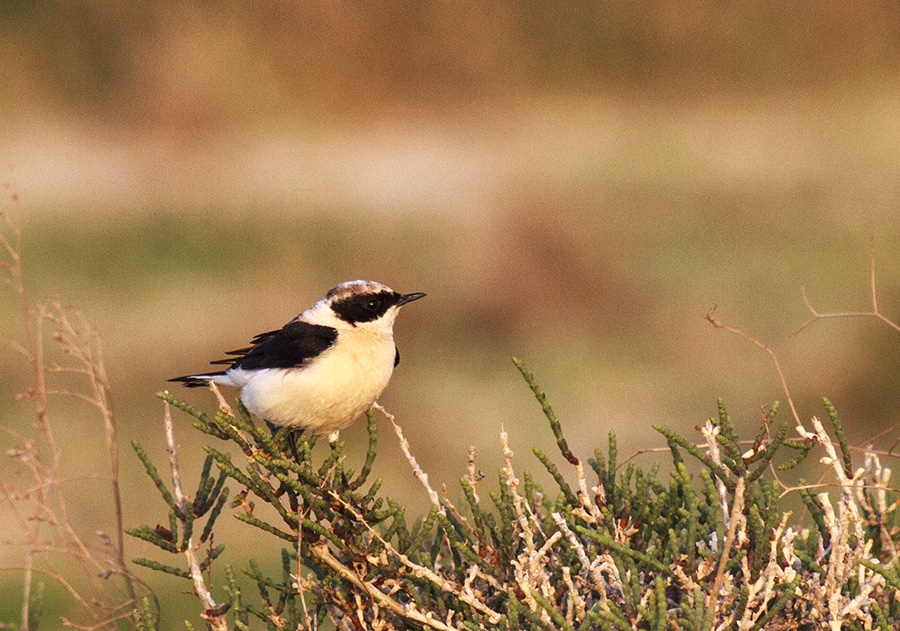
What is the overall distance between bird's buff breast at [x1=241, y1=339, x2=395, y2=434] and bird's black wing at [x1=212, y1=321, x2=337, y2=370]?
0.11 meters

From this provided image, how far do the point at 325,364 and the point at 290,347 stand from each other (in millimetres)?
275

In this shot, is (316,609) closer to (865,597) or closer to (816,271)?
(865,597)

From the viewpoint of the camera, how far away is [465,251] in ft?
46.8

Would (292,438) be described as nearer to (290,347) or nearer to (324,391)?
(324,391)

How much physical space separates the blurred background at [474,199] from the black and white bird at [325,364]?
6102mm

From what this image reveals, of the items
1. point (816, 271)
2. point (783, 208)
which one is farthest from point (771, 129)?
point (816, 271)

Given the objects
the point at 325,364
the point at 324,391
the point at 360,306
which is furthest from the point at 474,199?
the point at 324,391

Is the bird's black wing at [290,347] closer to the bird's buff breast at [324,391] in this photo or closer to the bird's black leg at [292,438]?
the bird's buff breast at [324,391]

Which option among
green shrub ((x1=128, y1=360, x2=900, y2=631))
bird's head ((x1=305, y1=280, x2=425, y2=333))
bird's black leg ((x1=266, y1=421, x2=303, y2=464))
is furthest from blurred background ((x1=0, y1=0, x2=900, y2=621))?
green shrub ((x1=128, y1=360, x2=900, y2=631))

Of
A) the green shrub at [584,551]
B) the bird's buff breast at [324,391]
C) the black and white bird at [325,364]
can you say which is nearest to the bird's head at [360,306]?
the black and white bird at [325,364]

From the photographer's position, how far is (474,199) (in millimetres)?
16062

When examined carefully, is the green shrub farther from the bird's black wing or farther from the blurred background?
the blurred background

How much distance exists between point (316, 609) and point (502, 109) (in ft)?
50.7

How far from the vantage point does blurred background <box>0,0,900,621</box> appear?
11.9 m
